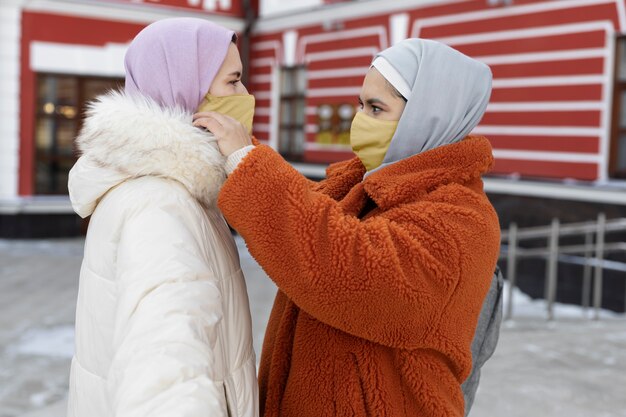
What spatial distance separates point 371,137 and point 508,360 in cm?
403

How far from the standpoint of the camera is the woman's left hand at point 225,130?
5.36 ft

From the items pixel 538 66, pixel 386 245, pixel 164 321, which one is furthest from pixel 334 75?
pixel 164 321

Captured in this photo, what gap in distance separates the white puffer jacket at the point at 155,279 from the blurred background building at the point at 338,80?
281 inches

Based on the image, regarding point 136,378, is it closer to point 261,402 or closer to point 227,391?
point 227,391

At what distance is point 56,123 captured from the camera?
12.0 metres

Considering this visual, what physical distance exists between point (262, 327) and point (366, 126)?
534 centimetres

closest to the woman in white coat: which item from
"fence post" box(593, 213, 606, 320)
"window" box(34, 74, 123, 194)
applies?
"fence post" box(593, 213, 606, 320)

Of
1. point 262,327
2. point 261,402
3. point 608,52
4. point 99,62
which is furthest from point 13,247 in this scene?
point 261,402

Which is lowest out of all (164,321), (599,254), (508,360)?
(508,360)

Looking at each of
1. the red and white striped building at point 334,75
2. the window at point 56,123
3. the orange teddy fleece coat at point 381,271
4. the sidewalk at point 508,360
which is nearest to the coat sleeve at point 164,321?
the orange teddy fleece coat at point 381,271

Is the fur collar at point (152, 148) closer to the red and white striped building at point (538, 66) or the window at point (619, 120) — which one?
the red and white striped building at point (538, 66)

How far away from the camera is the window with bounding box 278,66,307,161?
12836 millimetres

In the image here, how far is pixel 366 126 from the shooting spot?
179cm

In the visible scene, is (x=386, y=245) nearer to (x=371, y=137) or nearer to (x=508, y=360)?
(x=371, y=137)
